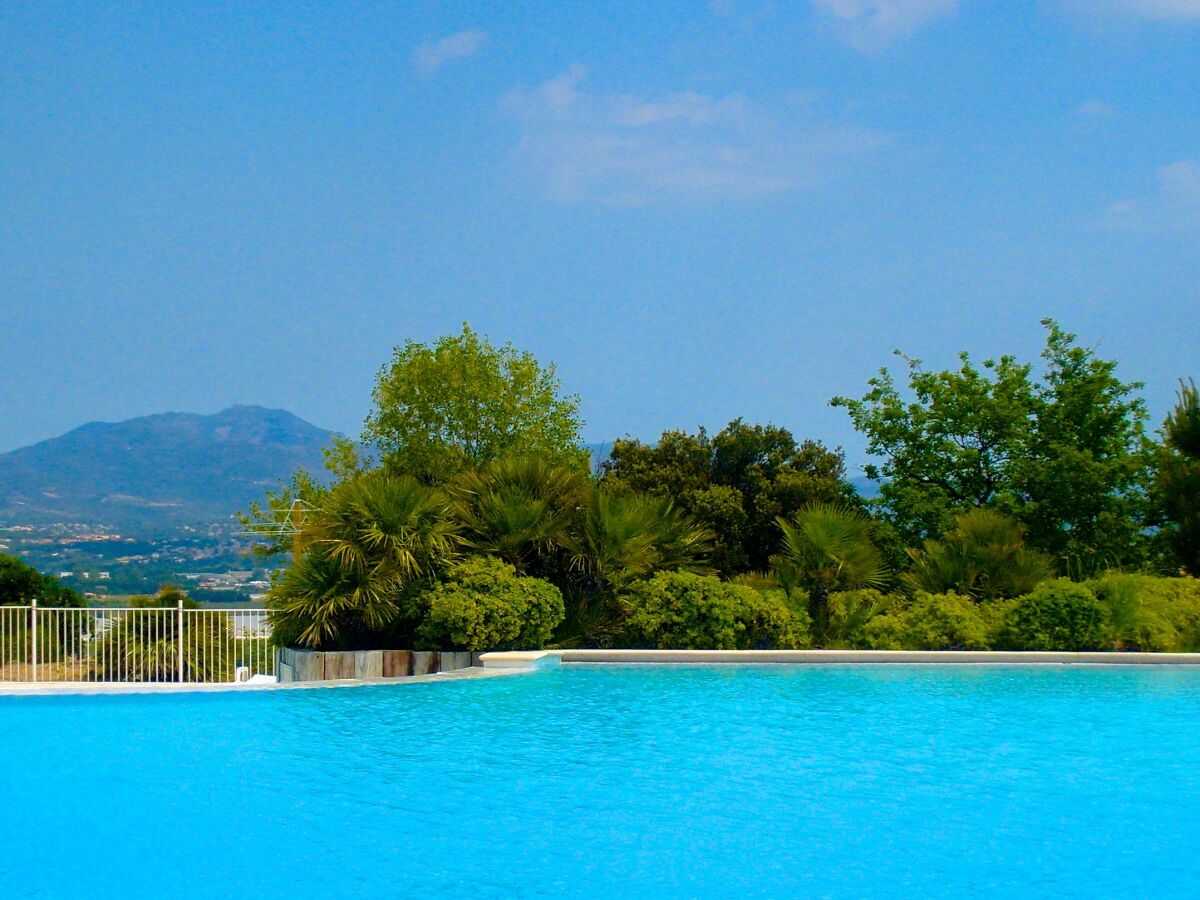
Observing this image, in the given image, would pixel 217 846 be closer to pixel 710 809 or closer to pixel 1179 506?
pixel 710 809

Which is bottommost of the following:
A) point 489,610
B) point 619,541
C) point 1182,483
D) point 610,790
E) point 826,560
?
point 610,790

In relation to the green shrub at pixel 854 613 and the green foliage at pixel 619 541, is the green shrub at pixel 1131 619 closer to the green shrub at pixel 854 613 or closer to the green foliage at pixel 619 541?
the green shrub at pixel 854 613

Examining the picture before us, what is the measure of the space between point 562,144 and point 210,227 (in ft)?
305

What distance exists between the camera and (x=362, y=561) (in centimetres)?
1565

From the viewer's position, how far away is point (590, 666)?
1553 centimetres

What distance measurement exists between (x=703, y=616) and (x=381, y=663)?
4193mm

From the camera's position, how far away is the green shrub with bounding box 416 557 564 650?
1513 cm

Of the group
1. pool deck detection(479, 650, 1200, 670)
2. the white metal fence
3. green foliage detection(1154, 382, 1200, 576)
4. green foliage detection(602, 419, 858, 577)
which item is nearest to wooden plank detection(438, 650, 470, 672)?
pool deck detection(479, 650, 1200, 670)

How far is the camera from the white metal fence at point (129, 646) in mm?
16172

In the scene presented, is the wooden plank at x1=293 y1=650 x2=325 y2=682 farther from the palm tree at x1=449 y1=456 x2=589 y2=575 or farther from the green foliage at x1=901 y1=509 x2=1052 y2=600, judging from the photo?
the green foliage at x1=901 y1=509 x2=1052 y2=600

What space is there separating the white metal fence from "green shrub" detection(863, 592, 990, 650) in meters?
8.32

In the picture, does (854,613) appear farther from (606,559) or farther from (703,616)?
(606,559)

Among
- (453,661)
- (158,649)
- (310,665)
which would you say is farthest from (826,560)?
(158,649)

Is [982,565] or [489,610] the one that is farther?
[982,565]
